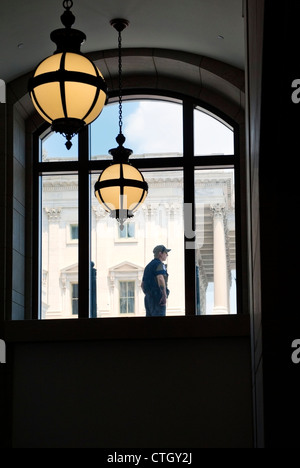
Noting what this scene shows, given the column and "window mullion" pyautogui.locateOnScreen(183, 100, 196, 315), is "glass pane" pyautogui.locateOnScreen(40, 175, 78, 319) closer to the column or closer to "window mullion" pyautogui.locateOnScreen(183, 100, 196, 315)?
"window mullion" pyautogui.locateOnScreen(183, 100, 196, 315)

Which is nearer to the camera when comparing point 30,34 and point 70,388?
point 70,388

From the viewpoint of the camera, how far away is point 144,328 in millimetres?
6863

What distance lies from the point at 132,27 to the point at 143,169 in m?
1.73

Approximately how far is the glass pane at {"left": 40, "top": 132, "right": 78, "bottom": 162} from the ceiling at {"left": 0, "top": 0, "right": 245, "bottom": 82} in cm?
88

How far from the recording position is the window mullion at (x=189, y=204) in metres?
9.12

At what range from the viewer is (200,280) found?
916 centimetres

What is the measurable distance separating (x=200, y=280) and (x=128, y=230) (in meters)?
0.99

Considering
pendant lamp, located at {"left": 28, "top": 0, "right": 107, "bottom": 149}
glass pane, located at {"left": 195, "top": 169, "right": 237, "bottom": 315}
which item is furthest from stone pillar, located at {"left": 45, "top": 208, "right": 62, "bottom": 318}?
pendant lamp, located at {"left": 28, "top": 0, "right": 107, "bottom": 149}

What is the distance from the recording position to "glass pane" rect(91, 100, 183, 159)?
951 cm

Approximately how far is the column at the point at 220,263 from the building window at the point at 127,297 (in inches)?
35.3

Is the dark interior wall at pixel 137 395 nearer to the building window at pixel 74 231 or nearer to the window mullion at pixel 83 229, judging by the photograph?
the window mullion at pixel 83 229
